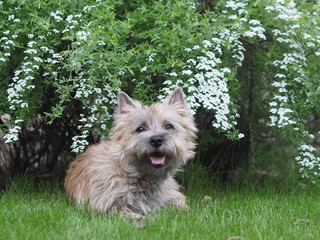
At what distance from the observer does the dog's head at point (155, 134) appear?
464 centimetres

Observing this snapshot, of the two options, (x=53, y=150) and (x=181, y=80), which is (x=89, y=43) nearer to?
(x=181, y=80)

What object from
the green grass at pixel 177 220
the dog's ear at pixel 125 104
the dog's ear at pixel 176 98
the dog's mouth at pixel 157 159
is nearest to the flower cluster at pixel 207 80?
the dog's ear at pixel 176 98

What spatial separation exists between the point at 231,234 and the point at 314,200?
6.21 ft

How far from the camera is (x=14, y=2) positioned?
5.21 m

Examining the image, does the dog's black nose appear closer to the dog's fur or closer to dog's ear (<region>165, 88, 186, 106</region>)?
the dog's fur

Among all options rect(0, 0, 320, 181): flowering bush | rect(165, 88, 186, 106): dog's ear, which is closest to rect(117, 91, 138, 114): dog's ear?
rect(0, 0, 320, 181): flowering bush

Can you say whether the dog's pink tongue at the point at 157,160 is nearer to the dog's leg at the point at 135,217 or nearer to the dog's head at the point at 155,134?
the dog's head at the point at 155,134

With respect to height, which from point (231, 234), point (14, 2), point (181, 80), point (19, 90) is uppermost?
point (14, 2)

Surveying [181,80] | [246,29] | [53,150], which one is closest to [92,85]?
[181,80]

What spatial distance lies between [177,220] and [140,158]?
25.0 inches

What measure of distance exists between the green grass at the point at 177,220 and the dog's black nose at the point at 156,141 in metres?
0.56

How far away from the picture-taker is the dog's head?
464 cm

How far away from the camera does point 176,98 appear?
499 centimetres

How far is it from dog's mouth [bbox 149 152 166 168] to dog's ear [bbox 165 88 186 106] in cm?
53
